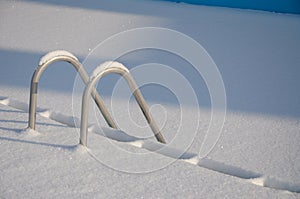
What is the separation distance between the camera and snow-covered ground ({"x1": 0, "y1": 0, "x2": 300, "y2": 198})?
224cm

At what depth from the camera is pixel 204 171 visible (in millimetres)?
2375

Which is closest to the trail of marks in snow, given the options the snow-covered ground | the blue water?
the snow-covered ground

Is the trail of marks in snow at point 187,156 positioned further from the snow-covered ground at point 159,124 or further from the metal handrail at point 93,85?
the metal handrail at point 93,85

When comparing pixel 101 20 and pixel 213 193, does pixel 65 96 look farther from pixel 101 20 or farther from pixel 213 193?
pixel 101 20

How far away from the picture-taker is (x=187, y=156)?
259 centimetres

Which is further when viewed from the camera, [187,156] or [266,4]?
[266,4]

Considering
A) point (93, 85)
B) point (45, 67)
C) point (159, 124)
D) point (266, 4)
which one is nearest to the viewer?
point (93, 85)

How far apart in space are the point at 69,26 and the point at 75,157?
Answer: 382 cm

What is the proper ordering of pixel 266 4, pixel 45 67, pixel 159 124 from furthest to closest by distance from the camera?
pixel 266 4, pixel 159 124, pixel 45 67

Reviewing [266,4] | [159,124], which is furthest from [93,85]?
[266,4]

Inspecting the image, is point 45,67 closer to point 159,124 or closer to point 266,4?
point 159,124

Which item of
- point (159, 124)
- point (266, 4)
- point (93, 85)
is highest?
point (266, 4)

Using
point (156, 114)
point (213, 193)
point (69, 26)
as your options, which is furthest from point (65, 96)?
point (69, 26)

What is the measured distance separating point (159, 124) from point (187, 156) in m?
0.62
